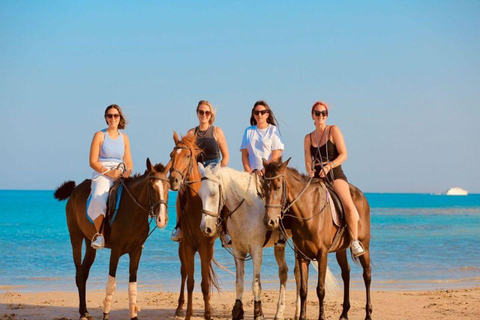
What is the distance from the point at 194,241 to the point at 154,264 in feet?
31.5

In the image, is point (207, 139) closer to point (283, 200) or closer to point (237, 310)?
point (283, 200)

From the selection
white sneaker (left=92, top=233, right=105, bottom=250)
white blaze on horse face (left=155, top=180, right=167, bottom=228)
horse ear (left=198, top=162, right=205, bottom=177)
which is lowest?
white sneaker (left=92, top=233, right=105, bottom=250)

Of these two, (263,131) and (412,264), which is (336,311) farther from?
(412,264)

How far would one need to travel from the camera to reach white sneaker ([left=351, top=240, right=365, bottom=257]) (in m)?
7.31

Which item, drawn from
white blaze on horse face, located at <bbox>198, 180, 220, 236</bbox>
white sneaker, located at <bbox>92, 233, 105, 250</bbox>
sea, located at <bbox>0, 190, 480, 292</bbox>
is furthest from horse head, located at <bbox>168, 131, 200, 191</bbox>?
sea, located at <bbox>0, 190, 480, 292</bbox>

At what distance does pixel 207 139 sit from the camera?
7496mm

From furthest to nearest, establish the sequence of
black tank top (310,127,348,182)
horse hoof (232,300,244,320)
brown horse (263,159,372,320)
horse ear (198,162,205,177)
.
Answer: black tank top (310,127,348,182) < horse ear (198,162,205,177) < horse hoof (232,300,244,320) < brown horse (263,159,372,320)

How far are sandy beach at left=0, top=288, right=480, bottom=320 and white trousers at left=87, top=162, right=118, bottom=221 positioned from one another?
1.68m

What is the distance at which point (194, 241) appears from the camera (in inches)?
272

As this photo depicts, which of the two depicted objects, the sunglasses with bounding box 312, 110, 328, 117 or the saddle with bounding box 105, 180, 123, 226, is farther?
the sunglasses with bounding box 312, 110, 328, 117

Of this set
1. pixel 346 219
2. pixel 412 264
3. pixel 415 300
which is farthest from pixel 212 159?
pixel 412 264

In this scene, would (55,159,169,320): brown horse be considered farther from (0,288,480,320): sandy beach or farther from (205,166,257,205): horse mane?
(0,288,480,320): sandy beach

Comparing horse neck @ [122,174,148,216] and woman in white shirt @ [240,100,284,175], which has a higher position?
woman in white shirt @ [240,100,284,175]

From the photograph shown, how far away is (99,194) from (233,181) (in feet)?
5.40
